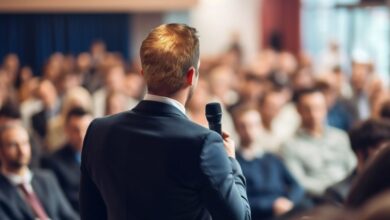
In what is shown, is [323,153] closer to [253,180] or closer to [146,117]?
[253,180]

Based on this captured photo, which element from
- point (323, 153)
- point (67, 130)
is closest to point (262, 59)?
point (323, 153)

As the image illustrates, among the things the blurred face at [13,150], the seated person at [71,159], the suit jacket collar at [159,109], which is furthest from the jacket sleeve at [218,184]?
the seated person at [71,159]

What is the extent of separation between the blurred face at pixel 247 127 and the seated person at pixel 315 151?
1.58 feet

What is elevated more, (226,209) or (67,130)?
(226,209)

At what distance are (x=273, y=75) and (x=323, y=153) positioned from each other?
2.92 m

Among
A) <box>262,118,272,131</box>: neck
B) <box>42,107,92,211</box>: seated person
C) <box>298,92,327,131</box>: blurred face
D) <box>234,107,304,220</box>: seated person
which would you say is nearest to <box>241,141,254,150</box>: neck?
<box>234,107,304,220</box>: seated person

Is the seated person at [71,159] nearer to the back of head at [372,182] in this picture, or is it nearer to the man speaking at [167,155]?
the man speaking at [167,155]

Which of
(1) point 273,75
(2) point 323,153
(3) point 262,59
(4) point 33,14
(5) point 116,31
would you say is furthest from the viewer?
(5) point 116,31

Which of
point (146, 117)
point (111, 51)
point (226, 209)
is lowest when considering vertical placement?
point (111, 51)

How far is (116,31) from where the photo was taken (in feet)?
48.1

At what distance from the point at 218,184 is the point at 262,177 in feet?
9.70

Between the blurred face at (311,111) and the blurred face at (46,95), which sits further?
the blurred face at (46,95)

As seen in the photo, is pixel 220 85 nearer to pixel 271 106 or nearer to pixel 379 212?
pixel 271 106

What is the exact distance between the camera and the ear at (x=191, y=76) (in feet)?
6.53
